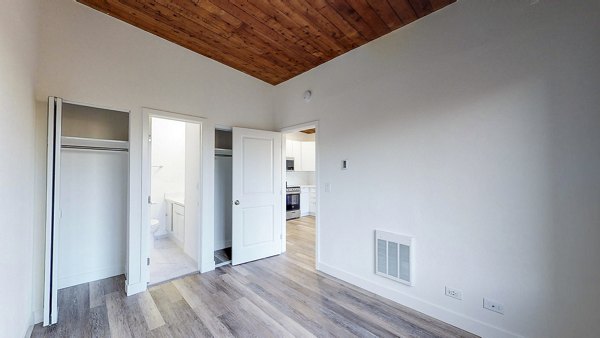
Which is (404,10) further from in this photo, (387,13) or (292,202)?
(292,202)

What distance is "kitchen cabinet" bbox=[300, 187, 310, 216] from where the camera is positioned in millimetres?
6915

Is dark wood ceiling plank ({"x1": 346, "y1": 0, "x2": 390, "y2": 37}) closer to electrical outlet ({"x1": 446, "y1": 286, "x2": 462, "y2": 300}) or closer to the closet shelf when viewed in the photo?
electrical outlet ({"x1": 446, "y1": 286, "x2": 462, "y2": 300})

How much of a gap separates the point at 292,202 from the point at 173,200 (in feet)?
9.93

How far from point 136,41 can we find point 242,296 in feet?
10.5

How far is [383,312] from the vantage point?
2.34 meters

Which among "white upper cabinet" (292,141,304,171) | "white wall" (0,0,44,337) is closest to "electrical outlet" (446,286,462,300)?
"white wall" (0,0,44,337)

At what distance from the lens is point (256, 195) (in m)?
3.72

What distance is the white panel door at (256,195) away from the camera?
11.6 feet

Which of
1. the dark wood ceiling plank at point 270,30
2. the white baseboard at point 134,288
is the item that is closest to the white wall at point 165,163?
the white baseboard at point 134,288

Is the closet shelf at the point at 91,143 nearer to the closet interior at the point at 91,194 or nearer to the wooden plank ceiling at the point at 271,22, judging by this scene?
the closet interior at the point at 91,194

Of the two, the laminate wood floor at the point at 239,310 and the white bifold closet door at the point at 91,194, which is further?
the white bifold closet door at the point at 91,194

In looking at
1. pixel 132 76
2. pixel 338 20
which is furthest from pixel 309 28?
pixel 132 76

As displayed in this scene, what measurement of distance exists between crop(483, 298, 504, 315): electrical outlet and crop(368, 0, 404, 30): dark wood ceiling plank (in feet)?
8.79

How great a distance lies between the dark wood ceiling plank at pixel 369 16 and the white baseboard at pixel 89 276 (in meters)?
4.14
